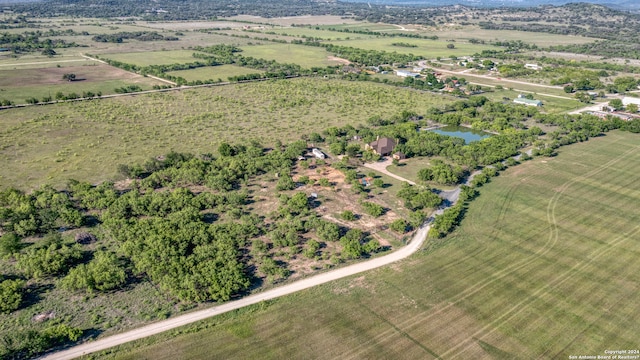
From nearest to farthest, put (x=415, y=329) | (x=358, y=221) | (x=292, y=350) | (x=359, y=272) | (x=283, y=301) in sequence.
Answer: (x=292, y=350)
(x=415, y=329)
(x=283, y=301)
(x=359, y=272)
(x=358, y=221)

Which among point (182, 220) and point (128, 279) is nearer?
point (128, 279)

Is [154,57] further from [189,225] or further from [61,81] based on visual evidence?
[189,225]

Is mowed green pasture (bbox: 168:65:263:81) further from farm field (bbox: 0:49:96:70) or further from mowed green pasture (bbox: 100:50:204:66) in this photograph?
farm field (bbox: 0:49:96:70)

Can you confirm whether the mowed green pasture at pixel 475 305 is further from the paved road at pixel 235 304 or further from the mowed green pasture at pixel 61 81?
the mowed green pasture at pixel 61 81

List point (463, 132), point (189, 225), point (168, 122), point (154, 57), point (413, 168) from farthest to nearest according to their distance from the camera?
point (154, 57) < point (463, 132) < point (168, 122) < point (413, 168) < point (189, 225)

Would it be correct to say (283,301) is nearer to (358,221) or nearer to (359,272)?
(359,272)

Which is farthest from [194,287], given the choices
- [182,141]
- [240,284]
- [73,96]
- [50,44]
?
[50,44]

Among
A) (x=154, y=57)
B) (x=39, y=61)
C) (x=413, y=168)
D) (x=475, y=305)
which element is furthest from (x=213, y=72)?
(x=475, y=305)
